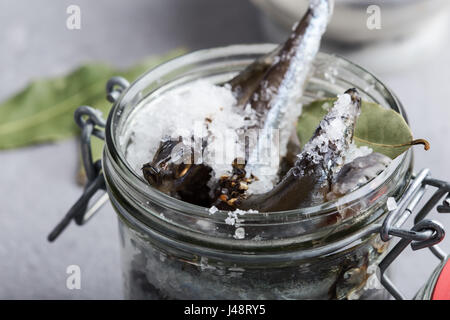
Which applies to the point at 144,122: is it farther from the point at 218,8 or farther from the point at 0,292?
the point at 218,8

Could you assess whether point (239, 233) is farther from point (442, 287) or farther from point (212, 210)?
point (442, 287)

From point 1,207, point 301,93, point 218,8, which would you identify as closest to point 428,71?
point 218,8

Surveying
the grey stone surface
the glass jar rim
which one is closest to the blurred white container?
the grey stone surface

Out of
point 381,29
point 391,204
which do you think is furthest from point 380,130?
point 381,29

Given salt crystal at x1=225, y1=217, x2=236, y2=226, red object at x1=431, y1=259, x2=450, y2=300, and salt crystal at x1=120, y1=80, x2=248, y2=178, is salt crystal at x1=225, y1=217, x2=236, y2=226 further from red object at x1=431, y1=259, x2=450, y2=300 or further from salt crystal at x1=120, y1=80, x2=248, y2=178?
red object at x1=431, y1=259, x2=450, y2=300

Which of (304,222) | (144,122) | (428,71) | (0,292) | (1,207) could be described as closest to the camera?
(304,222)

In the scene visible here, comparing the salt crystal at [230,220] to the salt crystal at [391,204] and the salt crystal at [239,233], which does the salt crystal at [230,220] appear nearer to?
the salt crystal at [239,233]
